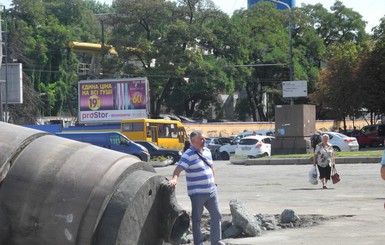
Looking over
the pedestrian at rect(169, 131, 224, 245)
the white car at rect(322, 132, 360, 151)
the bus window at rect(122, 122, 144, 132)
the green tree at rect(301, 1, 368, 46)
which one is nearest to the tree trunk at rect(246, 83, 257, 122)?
the green tree at rect(301, 1, 368, 46)

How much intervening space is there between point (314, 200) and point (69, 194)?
11128mm

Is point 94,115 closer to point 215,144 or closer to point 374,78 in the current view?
point 215,144

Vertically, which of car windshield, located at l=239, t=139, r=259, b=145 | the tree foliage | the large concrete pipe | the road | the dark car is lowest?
the dark car

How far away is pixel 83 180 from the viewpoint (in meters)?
5.90

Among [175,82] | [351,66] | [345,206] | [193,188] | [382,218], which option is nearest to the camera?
[193,188]

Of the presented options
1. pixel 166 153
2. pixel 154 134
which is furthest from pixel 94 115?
pixel 166 153

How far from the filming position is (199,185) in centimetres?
917

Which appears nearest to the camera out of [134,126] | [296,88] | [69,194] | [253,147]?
[69,194]

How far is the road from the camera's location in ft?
35.3

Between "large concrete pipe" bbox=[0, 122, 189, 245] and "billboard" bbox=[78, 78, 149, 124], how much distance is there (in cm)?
4987

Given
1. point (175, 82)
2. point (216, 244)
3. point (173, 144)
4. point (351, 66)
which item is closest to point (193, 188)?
point (216, 244)

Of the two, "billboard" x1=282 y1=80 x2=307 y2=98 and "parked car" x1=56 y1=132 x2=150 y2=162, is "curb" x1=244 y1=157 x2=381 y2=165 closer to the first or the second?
"parked car" x1=56 y1=132 x2=150 y2=162

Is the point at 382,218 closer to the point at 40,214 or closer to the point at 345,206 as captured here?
the point at 345,206

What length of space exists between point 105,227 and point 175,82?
64378 millimetres
